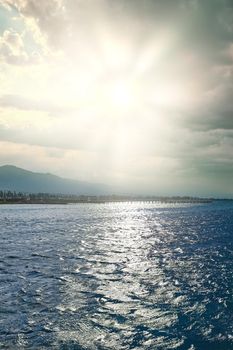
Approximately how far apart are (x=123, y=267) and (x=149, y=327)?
1533 cm

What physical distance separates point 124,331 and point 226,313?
7.24m

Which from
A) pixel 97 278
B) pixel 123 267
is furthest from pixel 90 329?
pixel 123 267

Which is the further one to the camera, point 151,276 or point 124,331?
point 151,276

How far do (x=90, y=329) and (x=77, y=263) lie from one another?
18.2 meters

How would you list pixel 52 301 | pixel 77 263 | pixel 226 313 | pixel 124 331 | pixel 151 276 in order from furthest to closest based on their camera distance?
pixel 77 263
pixel 151 276
pixel 52 301
pixel 226 313
pixel 124 331

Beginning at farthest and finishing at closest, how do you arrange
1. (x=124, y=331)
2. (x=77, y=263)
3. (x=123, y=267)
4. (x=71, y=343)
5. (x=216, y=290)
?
(x=77, y=263), (x=123, y=267), (x=216, y=290), (x=124, y=331), (x=71, y=343)

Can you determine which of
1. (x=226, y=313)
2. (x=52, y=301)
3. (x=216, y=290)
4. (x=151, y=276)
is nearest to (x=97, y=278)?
(x=151, y=276)

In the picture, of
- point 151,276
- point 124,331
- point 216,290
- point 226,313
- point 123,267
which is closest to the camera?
point 124,331

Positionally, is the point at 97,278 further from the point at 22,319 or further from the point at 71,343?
the point at 71,343

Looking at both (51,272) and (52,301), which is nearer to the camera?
(52,301)

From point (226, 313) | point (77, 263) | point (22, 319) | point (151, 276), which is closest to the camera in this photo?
point (22, 319)

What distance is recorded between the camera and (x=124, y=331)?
17.1m

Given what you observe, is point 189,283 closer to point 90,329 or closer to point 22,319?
point 90,329

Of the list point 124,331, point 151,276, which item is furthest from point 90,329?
point 151,276
